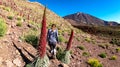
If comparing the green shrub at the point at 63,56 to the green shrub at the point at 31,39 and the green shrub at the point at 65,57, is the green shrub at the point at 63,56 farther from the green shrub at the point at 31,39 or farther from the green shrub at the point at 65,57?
the green shrub at the point at 31,39

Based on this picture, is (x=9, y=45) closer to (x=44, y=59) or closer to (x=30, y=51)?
(x=30, y=51)

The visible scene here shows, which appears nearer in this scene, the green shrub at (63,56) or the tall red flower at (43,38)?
the tall red flower at (43,38)

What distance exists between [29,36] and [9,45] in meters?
2.36

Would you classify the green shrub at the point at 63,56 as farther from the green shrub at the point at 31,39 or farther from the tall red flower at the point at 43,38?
the tall red flower at the point at 43,38

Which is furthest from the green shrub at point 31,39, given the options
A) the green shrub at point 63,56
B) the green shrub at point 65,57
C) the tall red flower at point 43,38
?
the tall red flower at point 43,38

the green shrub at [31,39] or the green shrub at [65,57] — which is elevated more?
the green shrub at [31,39]

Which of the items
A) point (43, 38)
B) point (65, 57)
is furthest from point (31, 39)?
point (43, 38)

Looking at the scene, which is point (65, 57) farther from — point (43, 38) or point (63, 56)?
point (43, 38)

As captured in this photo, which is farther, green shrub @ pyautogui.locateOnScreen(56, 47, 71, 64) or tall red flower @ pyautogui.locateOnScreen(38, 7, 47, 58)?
green shrub @ pyautogui.locateOnScreen(56, 47, 71, 64)

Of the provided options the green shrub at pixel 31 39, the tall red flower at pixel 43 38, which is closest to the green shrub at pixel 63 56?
the green shrub at pixel 31 39

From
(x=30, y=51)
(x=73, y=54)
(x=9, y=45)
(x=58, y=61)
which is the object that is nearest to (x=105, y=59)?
(x=73, y=54)

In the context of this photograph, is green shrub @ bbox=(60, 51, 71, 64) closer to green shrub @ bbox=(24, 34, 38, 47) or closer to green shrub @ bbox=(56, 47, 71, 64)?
green shrub @ bbox=(56, 47, 71, 64)

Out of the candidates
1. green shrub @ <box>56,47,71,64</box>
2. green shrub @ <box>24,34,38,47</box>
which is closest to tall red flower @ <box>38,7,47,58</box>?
green shrub @ <box>56,47,71,64</box>

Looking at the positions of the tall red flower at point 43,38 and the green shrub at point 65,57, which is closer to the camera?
the tall red flower at point 43,38
